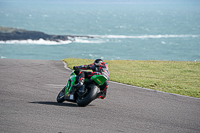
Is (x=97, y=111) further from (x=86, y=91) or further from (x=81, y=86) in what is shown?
(x=81, y=86)

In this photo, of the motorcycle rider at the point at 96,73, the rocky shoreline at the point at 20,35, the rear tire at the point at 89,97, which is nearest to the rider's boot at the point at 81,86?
the motorcycle rider at the point at 96,73

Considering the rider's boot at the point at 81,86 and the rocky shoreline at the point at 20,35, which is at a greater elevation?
the rocky shoreline at the point at 20,35

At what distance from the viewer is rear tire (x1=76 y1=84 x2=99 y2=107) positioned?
33.6ft

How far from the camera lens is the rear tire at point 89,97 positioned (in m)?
10.2

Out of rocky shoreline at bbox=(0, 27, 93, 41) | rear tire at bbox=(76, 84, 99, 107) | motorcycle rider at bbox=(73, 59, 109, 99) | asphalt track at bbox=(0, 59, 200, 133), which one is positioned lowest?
asphalt track at bbox=(0, 59, 200, 133)

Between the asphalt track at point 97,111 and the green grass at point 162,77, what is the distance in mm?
1556

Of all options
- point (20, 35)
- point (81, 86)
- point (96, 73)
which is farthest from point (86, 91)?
point (20, 35)

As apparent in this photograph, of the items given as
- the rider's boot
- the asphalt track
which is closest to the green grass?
the asphalt track

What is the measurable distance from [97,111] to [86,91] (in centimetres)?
81

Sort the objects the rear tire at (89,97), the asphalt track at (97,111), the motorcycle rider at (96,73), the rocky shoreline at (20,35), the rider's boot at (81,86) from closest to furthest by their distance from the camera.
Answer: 1. the asphalt track at (97,111)
2. the rear tire at (89,97)
3. the rider's boot at (81,86)
4. the motorcycle rider at (96,73)
5. the rocky shoreline at (20,35)

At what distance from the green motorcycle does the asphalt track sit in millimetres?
277

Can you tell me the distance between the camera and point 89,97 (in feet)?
33.6

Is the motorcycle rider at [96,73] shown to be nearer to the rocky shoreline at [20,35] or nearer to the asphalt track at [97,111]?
the asphalt track at [97,111]

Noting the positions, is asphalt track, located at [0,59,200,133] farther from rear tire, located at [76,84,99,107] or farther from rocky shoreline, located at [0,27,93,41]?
rocky shoreline, located at [0,27,93,41]
